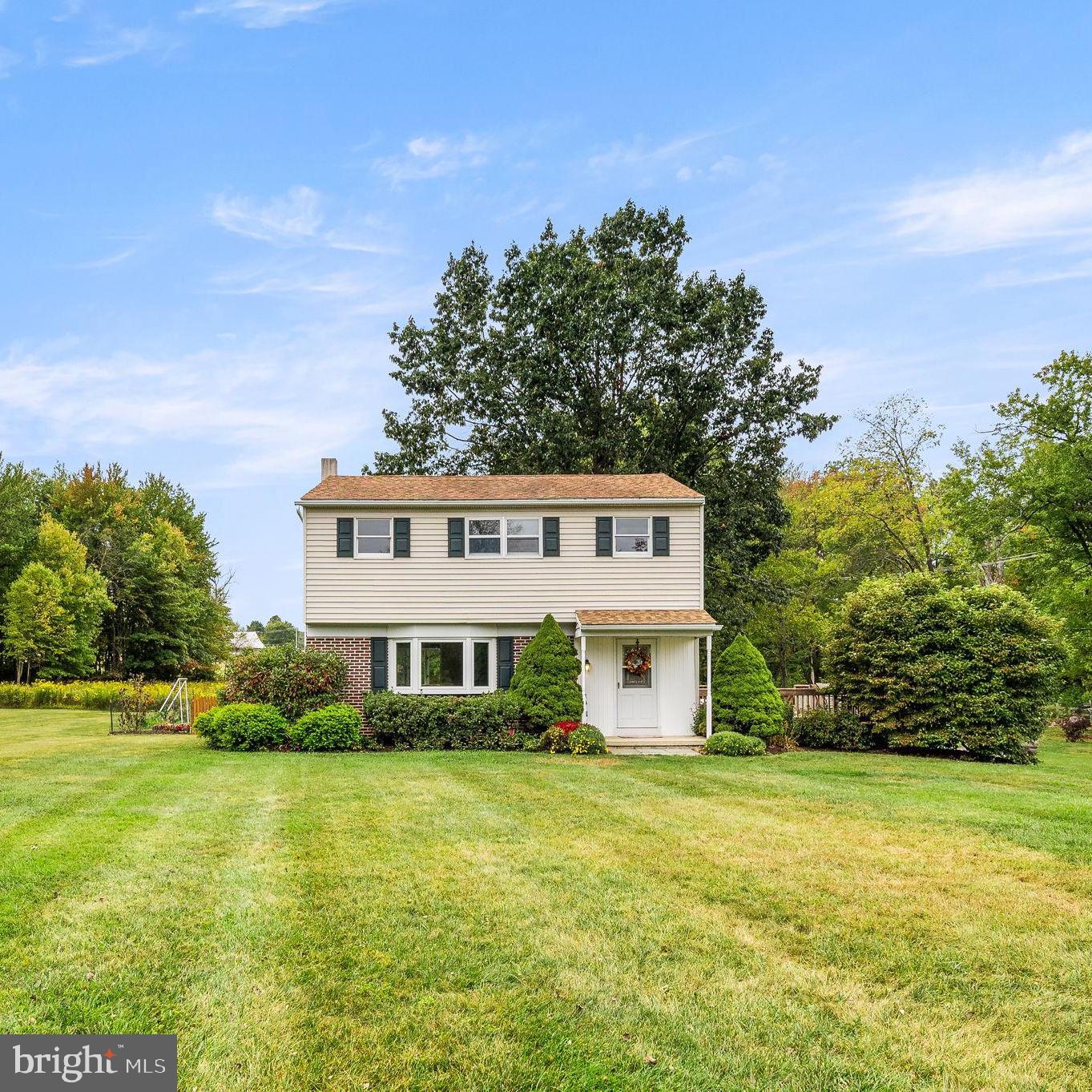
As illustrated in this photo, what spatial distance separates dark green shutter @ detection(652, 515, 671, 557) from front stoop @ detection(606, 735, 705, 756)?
4.31m

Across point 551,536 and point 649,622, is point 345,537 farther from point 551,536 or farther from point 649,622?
point 649,622

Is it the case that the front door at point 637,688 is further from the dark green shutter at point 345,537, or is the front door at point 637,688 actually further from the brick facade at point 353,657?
the dark green shutter at point 345,537

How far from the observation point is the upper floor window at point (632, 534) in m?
19.1

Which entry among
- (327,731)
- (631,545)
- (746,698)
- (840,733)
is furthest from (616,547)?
(327,731)

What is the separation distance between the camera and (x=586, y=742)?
1611cm

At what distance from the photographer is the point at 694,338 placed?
86.9 feet

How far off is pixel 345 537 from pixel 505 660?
4.76 metres

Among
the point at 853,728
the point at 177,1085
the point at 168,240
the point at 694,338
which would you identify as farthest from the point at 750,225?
the point at 177,1085

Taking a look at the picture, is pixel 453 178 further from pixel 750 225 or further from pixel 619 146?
pixel 750 225

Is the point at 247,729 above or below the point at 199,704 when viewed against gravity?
above

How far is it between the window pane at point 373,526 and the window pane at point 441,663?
2784mm

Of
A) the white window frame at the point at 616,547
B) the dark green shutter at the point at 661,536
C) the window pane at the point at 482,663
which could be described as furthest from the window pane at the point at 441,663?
the dark green shutter at the point at 661,536

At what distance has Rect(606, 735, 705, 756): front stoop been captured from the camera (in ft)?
55.1

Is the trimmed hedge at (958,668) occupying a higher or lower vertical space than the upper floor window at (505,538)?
lower
